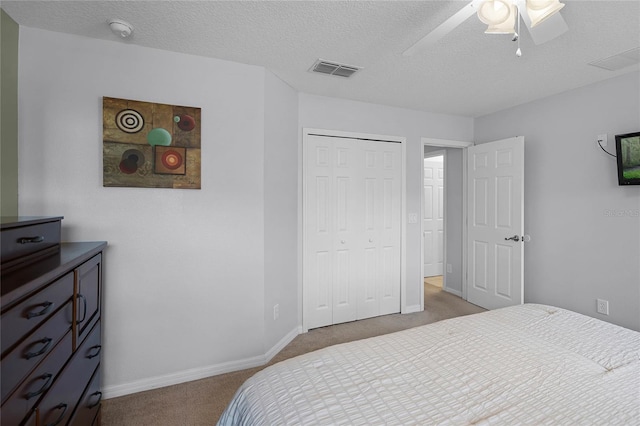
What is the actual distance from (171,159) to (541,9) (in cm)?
228

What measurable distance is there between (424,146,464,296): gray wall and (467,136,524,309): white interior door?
30cm

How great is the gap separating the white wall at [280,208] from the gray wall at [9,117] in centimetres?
159

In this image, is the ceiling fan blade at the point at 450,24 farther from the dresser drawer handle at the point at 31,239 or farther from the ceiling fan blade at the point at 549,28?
the dresser drawer handle at the point at 31,239

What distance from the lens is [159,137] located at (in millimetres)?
2156

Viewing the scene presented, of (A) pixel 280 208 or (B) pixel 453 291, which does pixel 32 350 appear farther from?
(B) pixel 453 291

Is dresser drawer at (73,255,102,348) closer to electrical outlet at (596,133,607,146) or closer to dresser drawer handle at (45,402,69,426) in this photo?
dresser drawer handle at (45,402,69,426)

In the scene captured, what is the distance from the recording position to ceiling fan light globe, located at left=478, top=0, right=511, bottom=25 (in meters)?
1.30

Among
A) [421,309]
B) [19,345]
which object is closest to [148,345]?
[19,345]

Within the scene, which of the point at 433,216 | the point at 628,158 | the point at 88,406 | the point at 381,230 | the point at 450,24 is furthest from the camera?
the point at 433,216

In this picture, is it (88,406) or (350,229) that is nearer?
(88,406)

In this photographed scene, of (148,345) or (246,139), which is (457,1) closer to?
(246,139)

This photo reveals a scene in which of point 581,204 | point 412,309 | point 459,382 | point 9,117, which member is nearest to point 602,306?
point 581,204

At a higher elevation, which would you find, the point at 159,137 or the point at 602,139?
the point at 602,139

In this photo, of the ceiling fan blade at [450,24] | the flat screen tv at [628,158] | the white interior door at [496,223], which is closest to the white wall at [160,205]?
the ceiling fan blade at [450,24]
